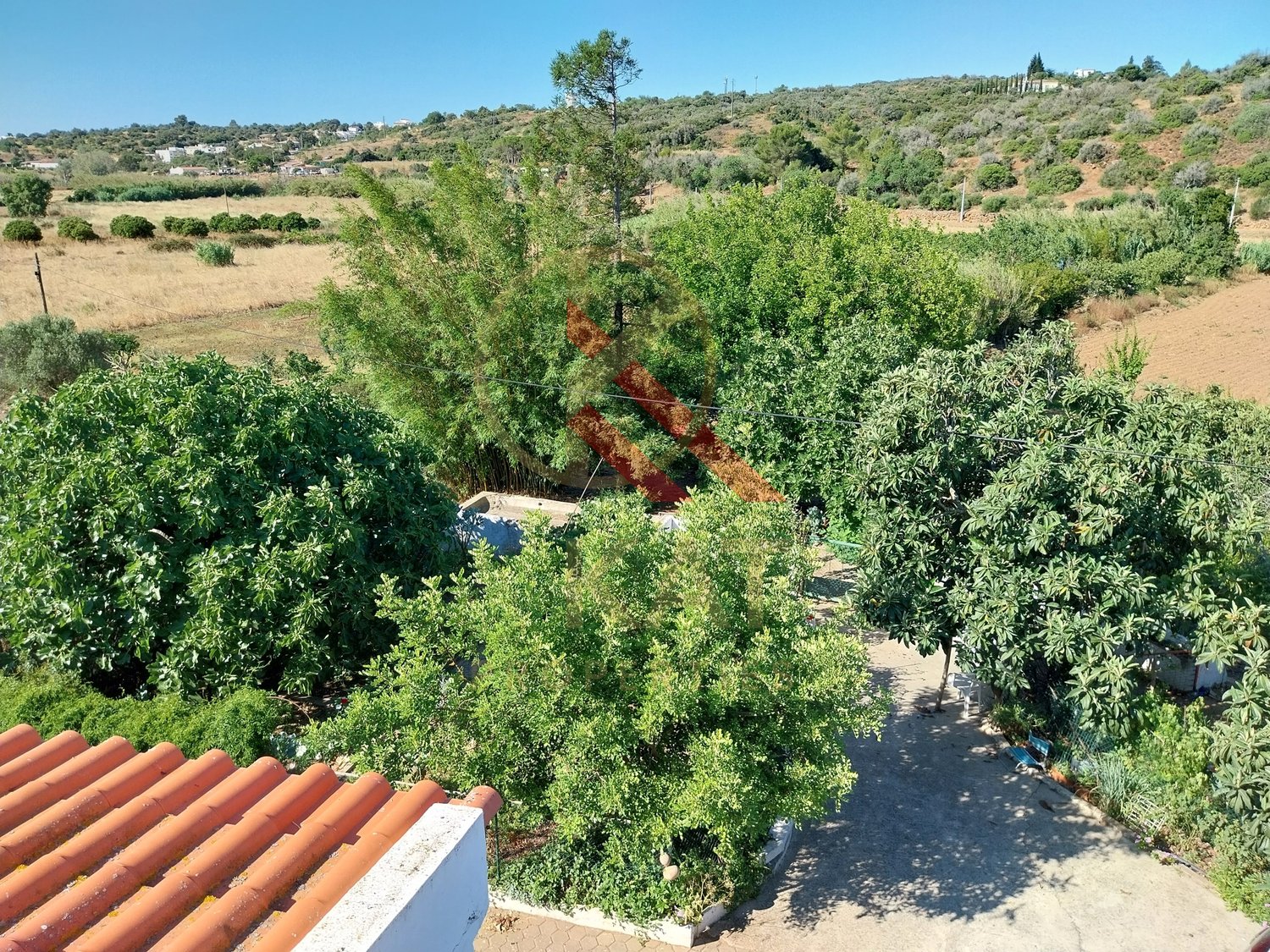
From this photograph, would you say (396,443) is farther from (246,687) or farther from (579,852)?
(579,852)

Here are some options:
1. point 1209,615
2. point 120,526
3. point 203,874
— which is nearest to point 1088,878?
point 1209,615

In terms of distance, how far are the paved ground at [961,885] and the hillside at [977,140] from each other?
990 inches

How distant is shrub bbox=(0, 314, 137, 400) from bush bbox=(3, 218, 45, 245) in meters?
21.1

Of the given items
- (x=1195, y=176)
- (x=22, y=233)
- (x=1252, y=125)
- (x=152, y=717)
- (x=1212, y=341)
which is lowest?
(x=152, y=717)

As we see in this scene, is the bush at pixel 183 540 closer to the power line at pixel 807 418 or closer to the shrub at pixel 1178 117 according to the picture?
the power line at pixel 807 418

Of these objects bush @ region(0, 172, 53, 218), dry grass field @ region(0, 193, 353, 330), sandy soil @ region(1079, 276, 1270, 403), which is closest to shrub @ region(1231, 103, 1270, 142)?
sandy soil @ region(1079, 276, 1270, 403)

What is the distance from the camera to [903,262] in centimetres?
1616

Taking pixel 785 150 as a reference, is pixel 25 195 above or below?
below

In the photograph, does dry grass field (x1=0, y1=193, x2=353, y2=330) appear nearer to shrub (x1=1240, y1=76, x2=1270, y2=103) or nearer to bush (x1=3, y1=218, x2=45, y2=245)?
bush (x1=3, y1=218, x2=45, y2=245)

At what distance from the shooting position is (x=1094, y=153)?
48406 mm

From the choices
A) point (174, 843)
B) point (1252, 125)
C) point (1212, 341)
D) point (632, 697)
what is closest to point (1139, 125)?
point (1252, 125)

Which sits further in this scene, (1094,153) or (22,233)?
(1094,153)

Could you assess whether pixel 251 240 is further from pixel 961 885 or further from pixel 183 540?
pixel 961 885

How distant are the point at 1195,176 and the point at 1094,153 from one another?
7887 millimetres
